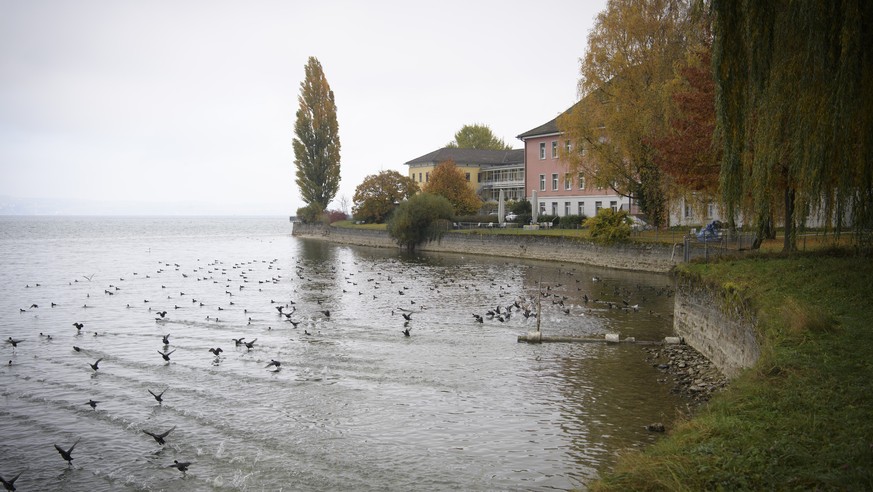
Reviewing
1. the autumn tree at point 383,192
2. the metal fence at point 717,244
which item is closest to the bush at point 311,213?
the autumn tree at point 383,192

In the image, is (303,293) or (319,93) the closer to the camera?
(303,293)

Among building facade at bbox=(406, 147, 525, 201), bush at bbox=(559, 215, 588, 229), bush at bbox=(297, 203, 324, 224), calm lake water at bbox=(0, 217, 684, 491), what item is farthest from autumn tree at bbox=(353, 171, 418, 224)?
calm lake water at bbox=(0, 217, 684, 491)

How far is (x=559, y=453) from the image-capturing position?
12.7 meters

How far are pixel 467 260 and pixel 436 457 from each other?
143ft

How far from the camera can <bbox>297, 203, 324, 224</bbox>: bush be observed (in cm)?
9815

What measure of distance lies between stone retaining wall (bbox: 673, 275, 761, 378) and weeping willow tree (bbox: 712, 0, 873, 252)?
3410 millimetres

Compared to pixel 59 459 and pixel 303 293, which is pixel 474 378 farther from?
pixel 303 293

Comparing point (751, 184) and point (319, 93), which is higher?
point (319, 93)

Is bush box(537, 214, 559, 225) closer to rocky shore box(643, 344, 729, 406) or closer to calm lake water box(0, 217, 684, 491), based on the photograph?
calm lake water box(0, 217, 684, 491)

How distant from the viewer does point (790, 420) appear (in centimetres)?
866

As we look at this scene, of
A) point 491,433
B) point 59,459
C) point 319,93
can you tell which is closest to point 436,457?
point 491,433

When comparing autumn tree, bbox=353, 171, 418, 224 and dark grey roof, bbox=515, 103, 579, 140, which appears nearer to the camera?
dark grey roof, bbox=515, 103, 579, 140

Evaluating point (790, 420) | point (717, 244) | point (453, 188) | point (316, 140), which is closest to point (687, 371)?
point (790, 420)

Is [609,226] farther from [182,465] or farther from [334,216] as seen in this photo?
[334,216]
